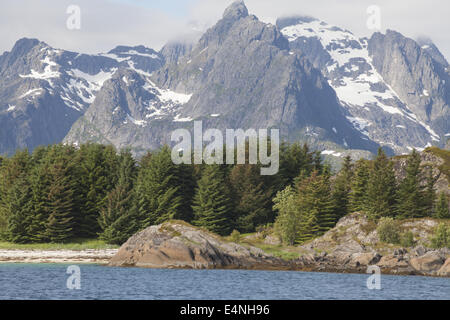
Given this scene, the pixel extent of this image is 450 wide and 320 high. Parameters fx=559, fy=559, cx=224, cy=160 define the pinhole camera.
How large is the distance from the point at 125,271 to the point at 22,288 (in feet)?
59.4

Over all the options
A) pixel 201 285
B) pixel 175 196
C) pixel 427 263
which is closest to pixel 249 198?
pixel 175 196

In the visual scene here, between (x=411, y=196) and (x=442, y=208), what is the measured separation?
5489 millimetres

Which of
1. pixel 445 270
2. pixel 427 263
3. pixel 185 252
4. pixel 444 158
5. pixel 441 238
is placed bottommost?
pixel 445 270

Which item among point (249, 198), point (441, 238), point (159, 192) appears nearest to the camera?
point (441, 238)

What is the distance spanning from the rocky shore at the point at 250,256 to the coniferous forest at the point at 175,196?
12699mm

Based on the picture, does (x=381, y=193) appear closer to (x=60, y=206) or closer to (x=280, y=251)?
(x=280, y=251)

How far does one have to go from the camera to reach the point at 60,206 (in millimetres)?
92750

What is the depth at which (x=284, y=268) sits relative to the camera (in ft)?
250

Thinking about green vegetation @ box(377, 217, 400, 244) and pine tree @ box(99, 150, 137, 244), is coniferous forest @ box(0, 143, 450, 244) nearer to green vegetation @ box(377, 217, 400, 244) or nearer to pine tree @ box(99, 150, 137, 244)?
pine tree @ box(99, 150, 137, 244)

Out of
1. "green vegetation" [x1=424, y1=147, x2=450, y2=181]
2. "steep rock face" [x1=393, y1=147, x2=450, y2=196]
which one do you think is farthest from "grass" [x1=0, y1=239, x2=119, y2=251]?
"green vegetation" [x1=424, y1=147, x2=450, y2=181]

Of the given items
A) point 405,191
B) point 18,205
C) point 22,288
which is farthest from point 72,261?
point 405,191

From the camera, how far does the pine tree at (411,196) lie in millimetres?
93312

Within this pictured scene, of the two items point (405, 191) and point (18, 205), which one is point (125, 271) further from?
point (405, 191)

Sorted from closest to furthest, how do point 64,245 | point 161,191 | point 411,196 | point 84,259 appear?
point 84,259 → point 64,245 → point 411,196 → point 161,191
